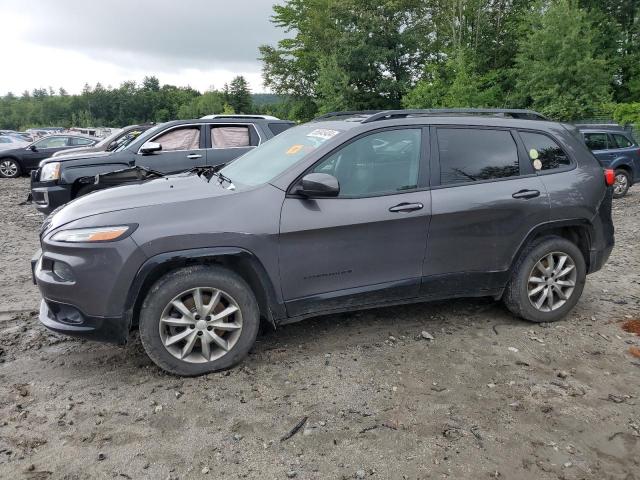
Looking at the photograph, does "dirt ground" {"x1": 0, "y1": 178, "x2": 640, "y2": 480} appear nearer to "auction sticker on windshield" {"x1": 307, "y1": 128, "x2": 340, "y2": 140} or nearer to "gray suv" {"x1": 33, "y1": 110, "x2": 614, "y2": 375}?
"gray suv" {"x1": 33, "y1": 110, "x2": 614, "y2": 375}

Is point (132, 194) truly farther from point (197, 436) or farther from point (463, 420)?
point (463, 420)

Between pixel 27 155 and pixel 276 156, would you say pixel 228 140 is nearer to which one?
pixel 276 156

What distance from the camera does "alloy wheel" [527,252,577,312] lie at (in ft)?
14.5

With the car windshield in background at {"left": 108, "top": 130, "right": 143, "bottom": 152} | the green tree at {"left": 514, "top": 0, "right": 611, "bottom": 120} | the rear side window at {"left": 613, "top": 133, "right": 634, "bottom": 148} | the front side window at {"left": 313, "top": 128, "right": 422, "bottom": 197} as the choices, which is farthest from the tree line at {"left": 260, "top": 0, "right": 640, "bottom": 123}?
the front side window at {"left": 313, "top": 128, "right": 422, "bottom": 197}

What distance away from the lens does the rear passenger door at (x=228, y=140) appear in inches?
331

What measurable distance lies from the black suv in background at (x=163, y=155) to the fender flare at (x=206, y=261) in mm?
4713

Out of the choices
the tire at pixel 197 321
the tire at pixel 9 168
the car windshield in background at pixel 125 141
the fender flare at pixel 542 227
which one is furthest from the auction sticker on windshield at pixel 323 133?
the tire at pixel 9 168

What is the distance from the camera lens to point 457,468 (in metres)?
2.65

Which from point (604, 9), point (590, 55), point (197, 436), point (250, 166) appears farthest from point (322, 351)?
A: point (604, 9)

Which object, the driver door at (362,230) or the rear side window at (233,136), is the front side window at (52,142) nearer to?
the rear side window at (233,136)

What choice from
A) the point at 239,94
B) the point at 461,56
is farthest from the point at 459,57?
the point at 239,94

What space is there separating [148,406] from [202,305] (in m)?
0.69

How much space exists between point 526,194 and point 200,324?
8.93 ft

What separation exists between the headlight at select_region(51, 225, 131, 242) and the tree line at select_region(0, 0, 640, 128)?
1937 centimetres
